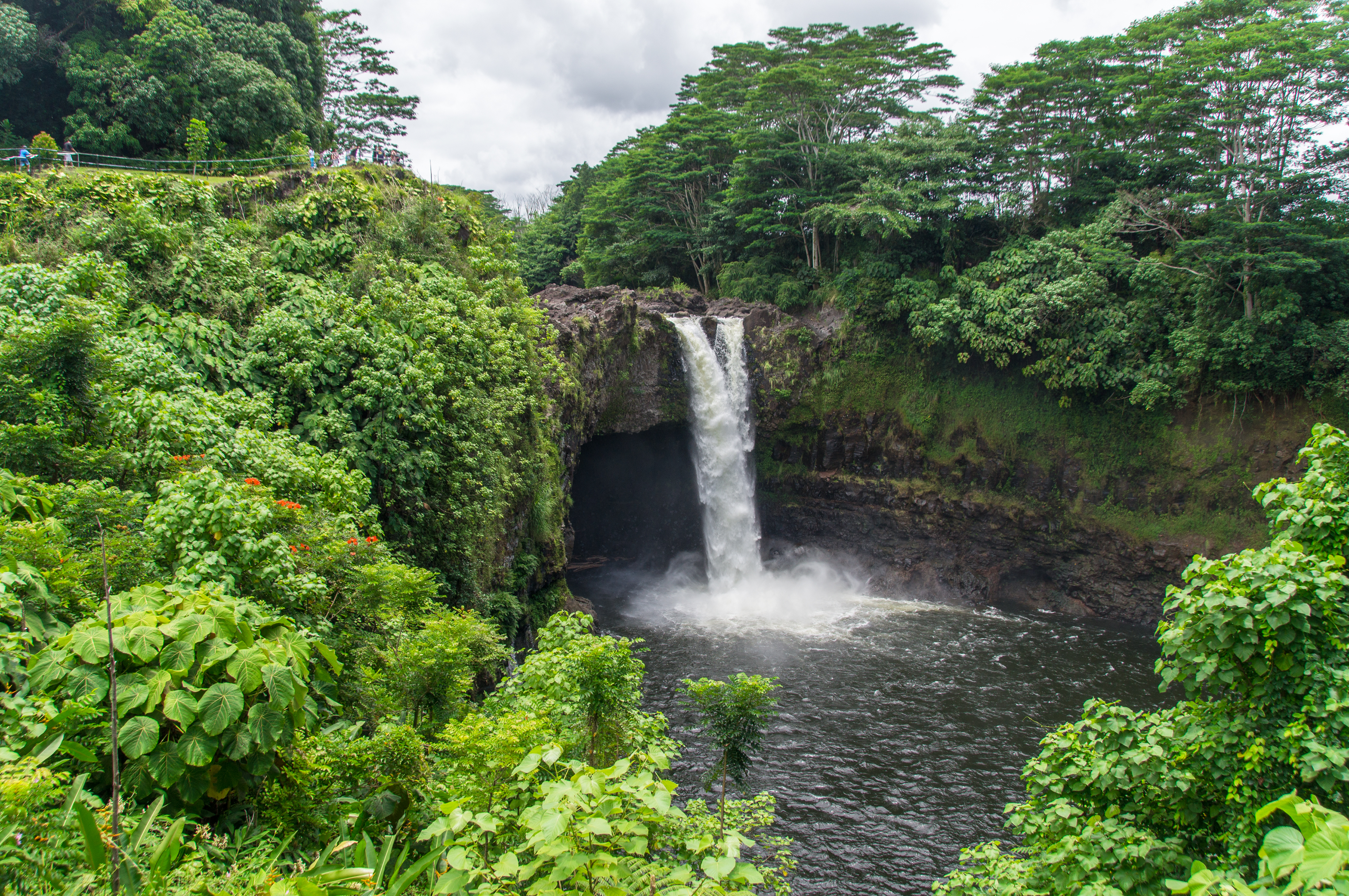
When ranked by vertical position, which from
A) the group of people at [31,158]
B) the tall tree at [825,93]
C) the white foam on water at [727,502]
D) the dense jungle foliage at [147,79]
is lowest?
the white foam on water at [727,502]

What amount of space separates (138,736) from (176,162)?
15368mm

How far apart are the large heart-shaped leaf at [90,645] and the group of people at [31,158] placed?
1260cm

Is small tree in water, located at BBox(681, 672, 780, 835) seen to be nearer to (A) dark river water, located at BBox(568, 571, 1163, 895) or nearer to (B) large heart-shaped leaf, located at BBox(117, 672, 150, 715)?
(B) large heart-shaped leaf, located at BBox(117, 672, 150, 715)

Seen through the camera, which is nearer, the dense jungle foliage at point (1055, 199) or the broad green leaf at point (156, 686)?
the broad green leaf at point (156, 686)

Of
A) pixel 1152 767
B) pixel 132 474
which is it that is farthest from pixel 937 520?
pixel 132 474

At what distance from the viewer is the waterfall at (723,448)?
2395cm

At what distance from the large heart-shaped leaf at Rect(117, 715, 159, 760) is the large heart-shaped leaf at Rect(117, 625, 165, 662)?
0.32m

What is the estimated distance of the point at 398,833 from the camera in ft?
14.0

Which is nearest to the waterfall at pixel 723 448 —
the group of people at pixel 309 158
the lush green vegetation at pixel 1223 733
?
the group of people at pixel 309 158

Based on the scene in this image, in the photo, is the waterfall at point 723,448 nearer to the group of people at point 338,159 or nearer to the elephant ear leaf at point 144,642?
the group of people at point 338,159

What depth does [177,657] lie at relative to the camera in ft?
12.5

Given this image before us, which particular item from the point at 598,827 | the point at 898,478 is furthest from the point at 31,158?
the point at 898,478

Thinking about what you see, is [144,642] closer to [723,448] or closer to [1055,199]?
[723,448]

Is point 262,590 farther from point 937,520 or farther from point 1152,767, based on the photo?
point 937,520
